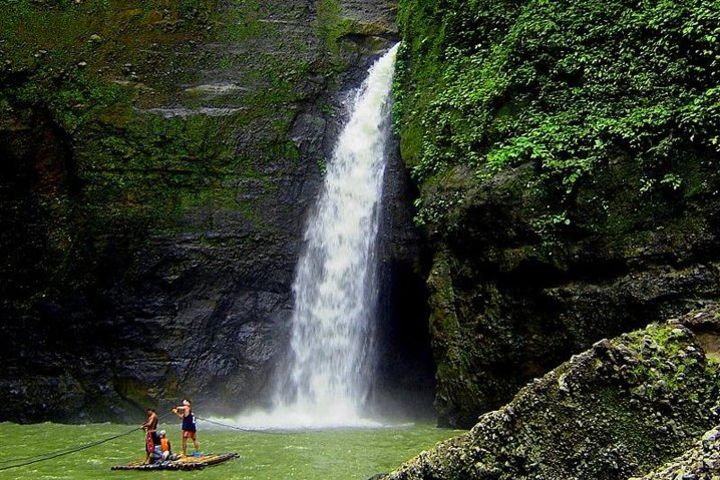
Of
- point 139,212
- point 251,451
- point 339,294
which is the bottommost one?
point 251,451

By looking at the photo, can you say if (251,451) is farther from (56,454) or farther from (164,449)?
(56,454)

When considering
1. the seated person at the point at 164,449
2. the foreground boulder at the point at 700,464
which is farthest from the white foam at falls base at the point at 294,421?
the foreground boulder at the point at 700,464

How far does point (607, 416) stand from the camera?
128 inches

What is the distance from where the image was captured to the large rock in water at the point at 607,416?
3.16 meters

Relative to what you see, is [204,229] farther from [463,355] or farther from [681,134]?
[681,134]

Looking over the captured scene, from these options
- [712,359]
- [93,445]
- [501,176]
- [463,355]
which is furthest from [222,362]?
[712,359]

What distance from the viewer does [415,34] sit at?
1608cm

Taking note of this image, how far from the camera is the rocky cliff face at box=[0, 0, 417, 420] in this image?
1520 centimetres

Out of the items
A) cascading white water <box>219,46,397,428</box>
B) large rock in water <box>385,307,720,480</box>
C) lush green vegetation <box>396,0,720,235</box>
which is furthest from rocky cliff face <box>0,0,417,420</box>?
large rock in water <box>385,307,720,480</box>

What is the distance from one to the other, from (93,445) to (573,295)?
8.22 meters

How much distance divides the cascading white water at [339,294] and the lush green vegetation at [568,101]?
2.26 metres

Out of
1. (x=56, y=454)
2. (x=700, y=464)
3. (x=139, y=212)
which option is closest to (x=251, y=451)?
(x=56, y=454)

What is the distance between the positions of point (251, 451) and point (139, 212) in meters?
7.60

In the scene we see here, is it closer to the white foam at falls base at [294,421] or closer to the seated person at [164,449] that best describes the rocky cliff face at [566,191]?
the white foam at falls base at [294,421]
